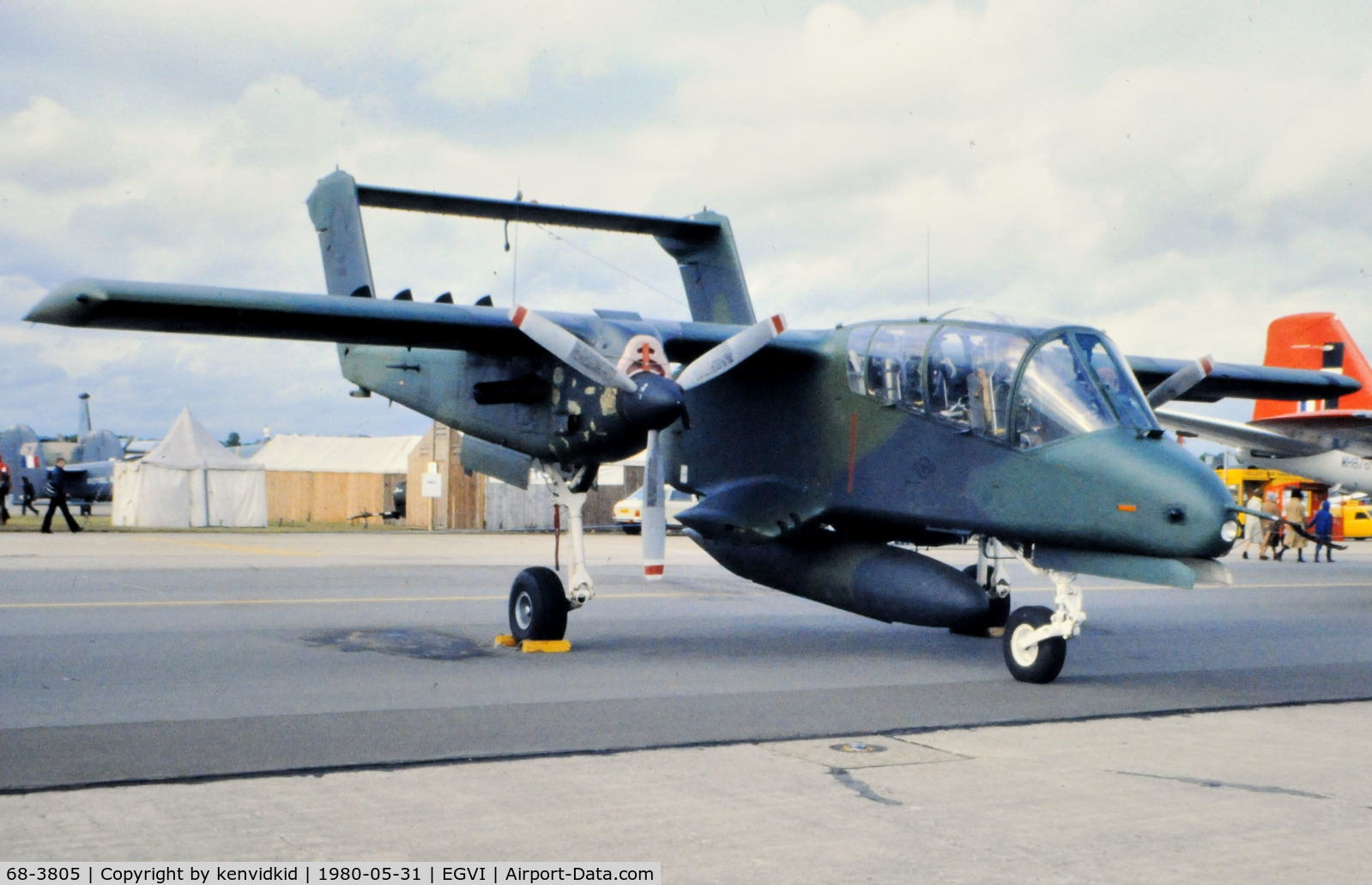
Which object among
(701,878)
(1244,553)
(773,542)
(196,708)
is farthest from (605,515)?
(701,878)

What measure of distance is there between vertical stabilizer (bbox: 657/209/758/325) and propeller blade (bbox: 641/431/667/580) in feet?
17.6

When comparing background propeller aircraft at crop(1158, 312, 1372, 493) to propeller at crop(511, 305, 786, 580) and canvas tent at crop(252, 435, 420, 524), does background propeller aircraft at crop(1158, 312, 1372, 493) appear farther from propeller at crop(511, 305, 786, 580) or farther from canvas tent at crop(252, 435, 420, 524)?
canvas tent at crop(252, 435, 420, 524)

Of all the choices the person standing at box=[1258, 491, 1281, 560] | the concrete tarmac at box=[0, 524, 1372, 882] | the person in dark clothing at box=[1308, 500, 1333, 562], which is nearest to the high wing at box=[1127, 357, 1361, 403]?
the concrete tarmac at box=[0, 524, 1372, 882]

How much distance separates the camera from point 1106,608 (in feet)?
57.6

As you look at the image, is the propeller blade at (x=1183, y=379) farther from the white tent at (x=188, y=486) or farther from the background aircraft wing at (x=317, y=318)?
the white tent at (x=188, y=486)

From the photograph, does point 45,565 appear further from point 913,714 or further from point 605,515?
point 605,515

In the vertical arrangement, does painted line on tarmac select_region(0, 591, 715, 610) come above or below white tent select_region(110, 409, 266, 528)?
below

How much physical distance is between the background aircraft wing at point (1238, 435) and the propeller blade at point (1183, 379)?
517 inches

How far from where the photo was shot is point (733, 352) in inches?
459

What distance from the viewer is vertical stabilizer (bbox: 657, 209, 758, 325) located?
55.4 ft

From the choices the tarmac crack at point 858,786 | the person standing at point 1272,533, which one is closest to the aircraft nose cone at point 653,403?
the tarmac crack at point 858,786

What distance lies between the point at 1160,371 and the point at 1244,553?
69.3 feet

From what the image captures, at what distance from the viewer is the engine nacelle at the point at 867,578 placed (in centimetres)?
1056

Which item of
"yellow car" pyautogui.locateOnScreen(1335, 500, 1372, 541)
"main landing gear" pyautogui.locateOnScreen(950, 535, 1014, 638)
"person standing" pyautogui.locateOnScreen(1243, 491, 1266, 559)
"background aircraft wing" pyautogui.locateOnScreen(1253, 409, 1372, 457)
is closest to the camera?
"main landing gear" pyautogui.locateOnScreen(950, 535, 1014, 638)
